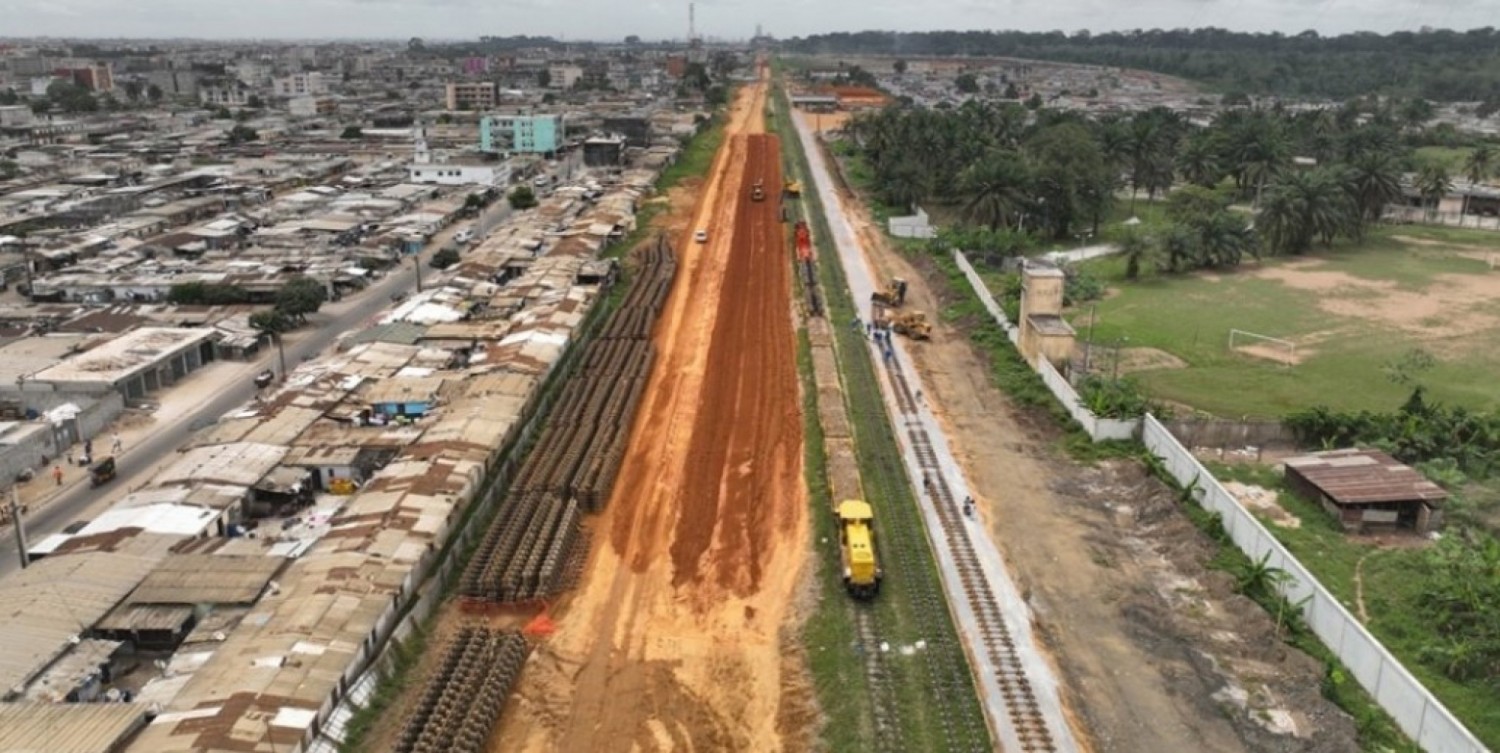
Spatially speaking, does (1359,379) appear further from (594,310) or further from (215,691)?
(215,691)

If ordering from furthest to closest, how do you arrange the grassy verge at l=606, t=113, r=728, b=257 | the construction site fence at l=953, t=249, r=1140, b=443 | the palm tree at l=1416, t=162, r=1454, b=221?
the palm tree at l=1416, t=162, r=1454, b=221 → the grassy verge at l=606, t=113, r=728, b=257 → the construction site fence at l=953, t=249, r=1140, b=443

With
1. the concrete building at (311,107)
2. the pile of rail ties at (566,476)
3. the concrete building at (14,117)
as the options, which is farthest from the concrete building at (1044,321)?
the concrete building at (311,107)

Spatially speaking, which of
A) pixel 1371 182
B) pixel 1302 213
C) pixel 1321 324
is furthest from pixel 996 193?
pixel 1371 182

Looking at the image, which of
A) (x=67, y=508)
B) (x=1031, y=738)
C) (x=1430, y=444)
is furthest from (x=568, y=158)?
(x=1031, y=738)

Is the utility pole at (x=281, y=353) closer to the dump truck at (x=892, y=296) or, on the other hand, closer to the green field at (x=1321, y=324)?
the dump truck at (x=892, y=296)

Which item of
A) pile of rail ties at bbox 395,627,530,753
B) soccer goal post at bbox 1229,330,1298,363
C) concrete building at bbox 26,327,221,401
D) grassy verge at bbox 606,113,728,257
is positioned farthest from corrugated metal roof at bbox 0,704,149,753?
grassy verge at bbox 606,113,728,257

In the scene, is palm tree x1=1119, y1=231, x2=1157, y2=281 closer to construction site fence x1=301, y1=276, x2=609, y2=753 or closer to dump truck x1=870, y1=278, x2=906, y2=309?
dump truck x1=870, y1=278, x2=906, y2=309
